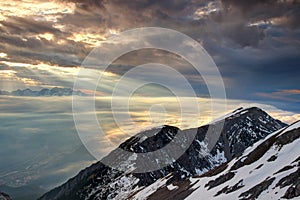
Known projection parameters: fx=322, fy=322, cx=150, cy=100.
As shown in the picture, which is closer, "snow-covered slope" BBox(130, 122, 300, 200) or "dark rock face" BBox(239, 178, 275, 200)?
"snow-covered slope" BBox(130, 122, 300, 200)

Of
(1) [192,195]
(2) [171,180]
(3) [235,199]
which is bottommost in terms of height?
(2) [171,180]

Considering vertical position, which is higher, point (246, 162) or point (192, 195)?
point (246, 162)

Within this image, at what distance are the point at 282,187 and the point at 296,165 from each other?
31.3 ft

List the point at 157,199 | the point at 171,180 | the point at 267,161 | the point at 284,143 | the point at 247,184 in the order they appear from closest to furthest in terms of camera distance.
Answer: the point at 247,184 < the point at 267,161 < the point at 284,143 < the point at 157,199 < the point at 171,180

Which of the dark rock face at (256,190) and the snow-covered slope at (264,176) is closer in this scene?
the snow-covered slope at (264,176)

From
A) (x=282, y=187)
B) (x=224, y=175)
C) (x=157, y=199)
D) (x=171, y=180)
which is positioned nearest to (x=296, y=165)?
(x=282, y=187)

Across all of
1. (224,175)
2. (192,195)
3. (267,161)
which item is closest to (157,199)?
(192,195)

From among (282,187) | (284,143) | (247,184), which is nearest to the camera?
(282,187)

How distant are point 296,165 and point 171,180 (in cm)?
10440

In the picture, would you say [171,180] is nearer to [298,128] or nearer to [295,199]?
[298,128]

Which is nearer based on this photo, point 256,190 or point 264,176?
point 256,190

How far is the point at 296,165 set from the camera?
219 feet

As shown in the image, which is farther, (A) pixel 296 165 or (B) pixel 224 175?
(B) pixel 224 175

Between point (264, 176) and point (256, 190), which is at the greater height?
point (264, 176)
